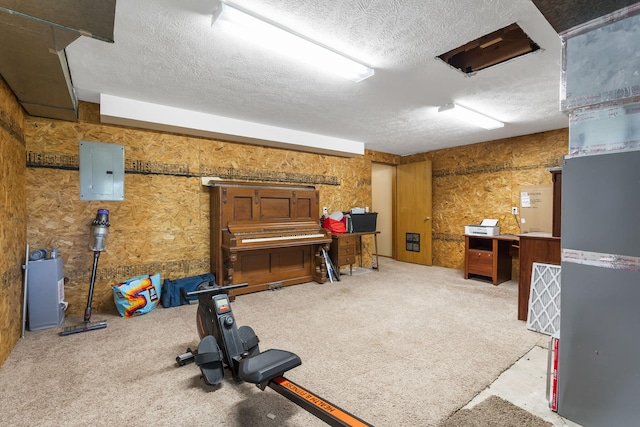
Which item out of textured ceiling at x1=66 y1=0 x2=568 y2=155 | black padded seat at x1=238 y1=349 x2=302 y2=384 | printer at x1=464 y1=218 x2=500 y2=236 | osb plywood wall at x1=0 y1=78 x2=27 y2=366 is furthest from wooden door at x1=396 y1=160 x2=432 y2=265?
osb plywood wall at x1=0 y1=78 x2=27 y2=366

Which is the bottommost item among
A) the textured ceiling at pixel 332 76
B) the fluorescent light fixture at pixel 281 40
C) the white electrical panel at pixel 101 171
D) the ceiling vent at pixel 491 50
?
the white electrical panel at pixel 101 171

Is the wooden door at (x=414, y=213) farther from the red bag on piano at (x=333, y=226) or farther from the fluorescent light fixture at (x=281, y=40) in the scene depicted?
the fluorescent light fixture at (x=281, y=40)

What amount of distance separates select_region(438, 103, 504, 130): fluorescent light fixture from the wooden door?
6.23 feet

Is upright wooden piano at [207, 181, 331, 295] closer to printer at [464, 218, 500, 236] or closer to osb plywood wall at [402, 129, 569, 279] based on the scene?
printer at [464, 218, 500, 236]

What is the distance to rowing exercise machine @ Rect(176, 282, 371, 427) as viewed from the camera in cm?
147

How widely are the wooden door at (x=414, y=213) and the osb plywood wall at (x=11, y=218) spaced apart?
242 inches

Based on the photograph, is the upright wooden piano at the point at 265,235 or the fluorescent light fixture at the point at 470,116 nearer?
the fluorescent light fixture at the point at 470,116

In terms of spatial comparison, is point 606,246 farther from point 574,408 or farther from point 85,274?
point 85,274

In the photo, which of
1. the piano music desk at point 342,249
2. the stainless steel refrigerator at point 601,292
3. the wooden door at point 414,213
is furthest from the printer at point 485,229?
the stainless steel refrigerator at point 601,292

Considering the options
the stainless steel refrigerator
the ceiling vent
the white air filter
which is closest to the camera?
the stainless steel refrigerator

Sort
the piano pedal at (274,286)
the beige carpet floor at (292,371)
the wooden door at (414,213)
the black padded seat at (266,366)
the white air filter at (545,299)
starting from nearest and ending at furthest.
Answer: the black padded seat at (266,366) → the beige carpet floor at (292,371) → the white air filter at (545,299) → the piano pedal at (274,286) → the wooden door at (414,213)

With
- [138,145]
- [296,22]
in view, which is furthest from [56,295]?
[296,22]

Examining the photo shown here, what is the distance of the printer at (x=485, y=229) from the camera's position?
4848 mm

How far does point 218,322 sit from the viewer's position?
2111 millimetres
